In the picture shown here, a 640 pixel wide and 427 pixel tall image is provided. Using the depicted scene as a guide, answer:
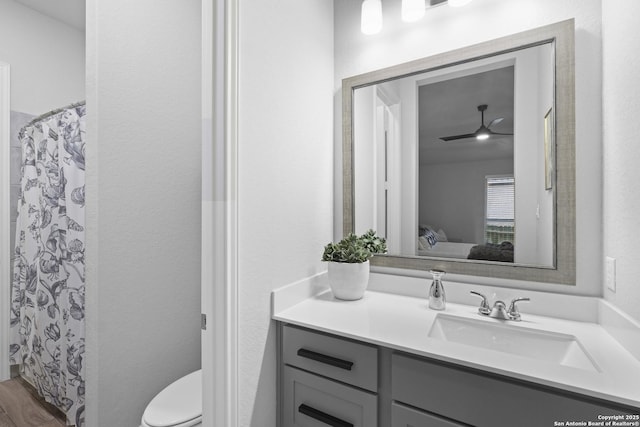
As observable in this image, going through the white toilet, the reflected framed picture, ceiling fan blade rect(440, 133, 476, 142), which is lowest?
the white toilet

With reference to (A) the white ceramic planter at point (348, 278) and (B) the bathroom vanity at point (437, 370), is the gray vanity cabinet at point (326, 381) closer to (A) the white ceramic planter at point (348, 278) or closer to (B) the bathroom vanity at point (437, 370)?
(B) the bathroom vanity at point (437, 370)

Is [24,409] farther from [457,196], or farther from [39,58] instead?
[457,196]

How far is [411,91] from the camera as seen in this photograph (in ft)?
4.95

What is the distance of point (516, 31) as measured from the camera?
1271 mm

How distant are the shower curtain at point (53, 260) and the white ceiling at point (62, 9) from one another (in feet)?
3.42

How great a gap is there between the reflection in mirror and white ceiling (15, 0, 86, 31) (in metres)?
2.33

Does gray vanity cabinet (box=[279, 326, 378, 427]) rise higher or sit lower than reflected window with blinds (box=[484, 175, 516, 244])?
lower

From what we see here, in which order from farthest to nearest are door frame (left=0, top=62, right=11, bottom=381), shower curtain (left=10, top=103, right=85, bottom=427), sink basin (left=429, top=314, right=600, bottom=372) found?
1. door frame (left=0, top=62, right=11, bottom=381)
2. shower curtain (left=10, top=103, right=85, bottom=427)
3. sink basin (left=429, top=314, right=600, bottom=372)

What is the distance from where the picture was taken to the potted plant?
139 centimetres

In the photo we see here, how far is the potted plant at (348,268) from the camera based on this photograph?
1.39 meters

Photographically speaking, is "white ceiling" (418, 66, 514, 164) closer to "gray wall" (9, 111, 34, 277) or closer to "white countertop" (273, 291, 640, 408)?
"white countertop" (273, 291, 640, 408)

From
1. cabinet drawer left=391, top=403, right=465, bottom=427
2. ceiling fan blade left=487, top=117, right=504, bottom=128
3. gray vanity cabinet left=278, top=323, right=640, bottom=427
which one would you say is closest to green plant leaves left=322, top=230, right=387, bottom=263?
gray vanity cabinet left=278, top=323, right=640, bottom=427

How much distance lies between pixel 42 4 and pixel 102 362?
104 inches

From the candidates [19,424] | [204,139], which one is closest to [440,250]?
[204,139]
